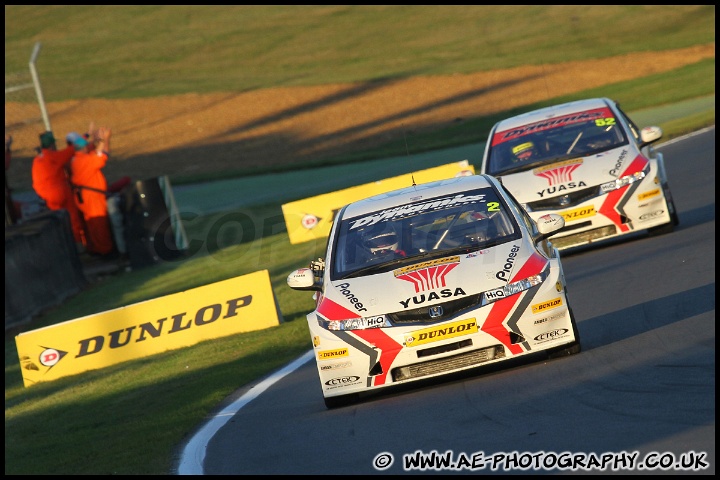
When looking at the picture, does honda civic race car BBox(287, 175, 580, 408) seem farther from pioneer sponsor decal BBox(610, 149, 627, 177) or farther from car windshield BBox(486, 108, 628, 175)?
car windshield BBox(486, 108, 628, 175)

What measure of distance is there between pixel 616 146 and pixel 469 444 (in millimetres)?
8506

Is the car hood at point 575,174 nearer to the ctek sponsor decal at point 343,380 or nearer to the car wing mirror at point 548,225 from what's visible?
the car wing mirror at point 548,225

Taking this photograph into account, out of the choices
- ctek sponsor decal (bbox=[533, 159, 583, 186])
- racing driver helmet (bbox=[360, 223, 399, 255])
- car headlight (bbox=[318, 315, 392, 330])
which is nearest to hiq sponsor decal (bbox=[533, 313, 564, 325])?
car headlight (bbox=[318, 315, 392, 330])

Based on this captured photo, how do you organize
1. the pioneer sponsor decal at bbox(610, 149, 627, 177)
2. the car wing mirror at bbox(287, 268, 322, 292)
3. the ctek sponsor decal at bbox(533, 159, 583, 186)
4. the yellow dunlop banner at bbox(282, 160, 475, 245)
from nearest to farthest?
the car wing mirror at bbox(287, 268, 322, 292) < the pioneer sponsor decal at bbox(610, 149, 627, 177) < the ctek sponsor decal at bbox(533, 159, 583, 186) < the yellow dunlop banner at bbox(282, 160, 475, 245)

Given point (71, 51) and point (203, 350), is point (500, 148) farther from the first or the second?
point (71, 51)

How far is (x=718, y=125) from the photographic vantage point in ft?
83.4

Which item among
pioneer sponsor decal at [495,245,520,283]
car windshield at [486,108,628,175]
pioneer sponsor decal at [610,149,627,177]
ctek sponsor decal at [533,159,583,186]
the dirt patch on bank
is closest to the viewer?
pioneer sponsor decal at [495,245,520,283]

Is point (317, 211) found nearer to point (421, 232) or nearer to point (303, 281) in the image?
point (421, 232)

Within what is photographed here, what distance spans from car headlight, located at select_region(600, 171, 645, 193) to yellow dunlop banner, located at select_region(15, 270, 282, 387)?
3927 mm

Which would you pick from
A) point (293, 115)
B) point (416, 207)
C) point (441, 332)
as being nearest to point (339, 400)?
point (441, 332)

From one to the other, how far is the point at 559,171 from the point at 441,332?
639 centimetres

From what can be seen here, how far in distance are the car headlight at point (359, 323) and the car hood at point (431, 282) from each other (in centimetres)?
4

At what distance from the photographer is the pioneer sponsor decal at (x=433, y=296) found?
895 cm

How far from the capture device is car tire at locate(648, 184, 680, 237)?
574 inches
